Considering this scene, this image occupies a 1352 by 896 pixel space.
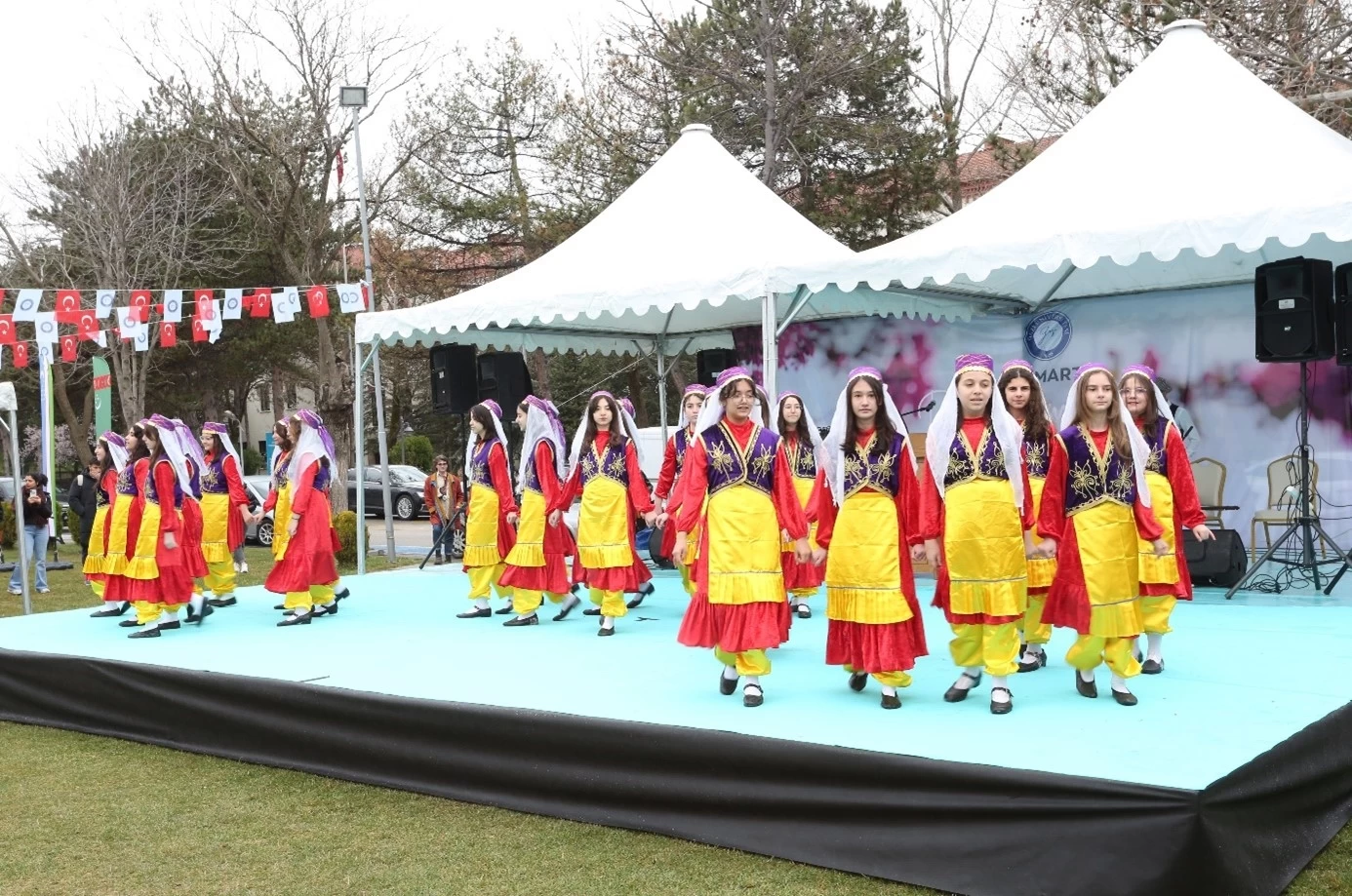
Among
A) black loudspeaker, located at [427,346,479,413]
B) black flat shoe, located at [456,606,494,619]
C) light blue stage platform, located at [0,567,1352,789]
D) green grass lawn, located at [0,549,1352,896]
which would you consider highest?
black loudspeaker, located at [427,346,479,413]

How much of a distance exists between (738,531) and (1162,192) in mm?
4078

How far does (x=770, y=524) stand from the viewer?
18.2ft

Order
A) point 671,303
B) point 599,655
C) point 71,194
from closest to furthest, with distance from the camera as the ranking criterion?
point 599,655, point 671,303, point 71,194

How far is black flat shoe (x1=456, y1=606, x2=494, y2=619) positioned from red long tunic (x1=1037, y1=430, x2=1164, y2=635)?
468cm

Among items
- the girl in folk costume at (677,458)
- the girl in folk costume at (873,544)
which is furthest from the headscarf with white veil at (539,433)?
the girl in folk costume at (873,544)

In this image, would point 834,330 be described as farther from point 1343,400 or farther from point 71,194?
point 71,194

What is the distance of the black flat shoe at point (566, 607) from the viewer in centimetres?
864

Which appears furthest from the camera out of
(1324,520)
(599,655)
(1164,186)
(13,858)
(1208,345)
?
(1208,345)

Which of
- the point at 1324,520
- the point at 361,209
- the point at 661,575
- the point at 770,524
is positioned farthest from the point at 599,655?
the point at 361,209

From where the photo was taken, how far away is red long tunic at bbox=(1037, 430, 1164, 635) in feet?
17.4

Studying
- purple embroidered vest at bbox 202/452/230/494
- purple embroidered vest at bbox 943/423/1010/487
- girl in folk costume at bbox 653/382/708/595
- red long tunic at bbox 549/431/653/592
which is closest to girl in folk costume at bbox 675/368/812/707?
purple embroidered vest at bbox 943/423/1010/487

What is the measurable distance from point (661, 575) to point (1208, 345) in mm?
5159

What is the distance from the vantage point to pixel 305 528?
8703 mm

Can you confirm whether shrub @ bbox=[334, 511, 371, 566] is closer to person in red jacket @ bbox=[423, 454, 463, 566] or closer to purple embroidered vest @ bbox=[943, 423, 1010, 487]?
person in red jacket @ bbox=[423, 454, 463, 566]
